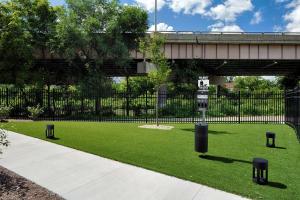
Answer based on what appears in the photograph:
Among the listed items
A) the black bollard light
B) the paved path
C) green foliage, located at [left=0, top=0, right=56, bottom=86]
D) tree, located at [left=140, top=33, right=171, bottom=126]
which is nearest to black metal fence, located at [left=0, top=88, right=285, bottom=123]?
green foliage, located at [left=0, top=0, right=56, bottom=86]

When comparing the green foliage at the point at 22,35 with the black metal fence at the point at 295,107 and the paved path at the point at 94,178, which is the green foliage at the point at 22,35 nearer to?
the paved path at the point at 94,178

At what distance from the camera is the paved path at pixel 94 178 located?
21.5 ft

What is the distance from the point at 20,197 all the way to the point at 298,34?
3340cm

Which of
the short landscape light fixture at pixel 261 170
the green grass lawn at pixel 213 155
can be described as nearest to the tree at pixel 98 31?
the green grass lawn at pixel 213 155

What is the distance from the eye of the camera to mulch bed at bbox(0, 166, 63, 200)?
20.7 feet

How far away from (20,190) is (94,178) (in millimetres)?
1548

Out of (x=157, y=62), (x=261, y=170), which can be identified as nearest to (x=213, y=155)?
(x=261, y=170)

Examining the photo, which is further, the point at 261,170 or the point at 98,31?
the point at 98,31

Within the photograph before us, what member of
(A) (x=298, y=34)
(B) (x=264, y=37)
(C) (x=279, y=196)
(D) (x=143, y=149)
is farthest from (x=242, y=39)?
(C) (x=279, y=196)

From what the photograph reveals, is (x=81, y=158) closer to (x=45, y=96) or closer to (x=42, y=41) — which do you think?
(x=45, y=96)

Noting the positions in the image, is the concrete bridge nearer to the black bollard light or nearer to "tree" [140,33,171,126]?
"tree" [140,33,171,126]

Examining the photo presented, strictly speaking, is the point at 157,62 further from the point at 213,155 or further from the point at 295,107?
the point at 213,155

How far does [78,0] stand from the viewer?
1059 inches

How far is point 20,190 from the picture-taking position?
667 centimetres
